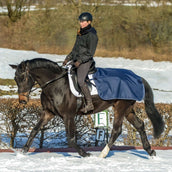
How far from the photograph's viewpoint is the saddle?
6.86m

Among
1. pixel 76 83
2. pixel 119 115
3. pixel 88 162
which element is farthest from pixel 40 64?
pixel 88 162

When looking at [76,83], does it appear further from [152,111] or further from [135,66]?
[135,66]

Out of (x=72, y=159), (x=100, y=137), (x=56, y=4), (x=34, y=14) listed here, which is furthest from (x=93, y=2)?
(x=72, y=159)

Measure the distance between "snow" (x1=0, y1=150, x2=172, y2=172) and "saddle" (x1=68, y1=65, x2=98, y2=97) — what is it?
1.11 meters

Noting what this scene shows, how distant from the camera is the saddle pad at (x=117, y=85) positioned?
717cm

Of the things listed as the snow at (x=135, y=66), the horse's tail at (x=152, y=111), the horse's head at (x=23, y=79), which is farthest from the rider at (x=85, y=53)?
the snow at (x=135, y=66)

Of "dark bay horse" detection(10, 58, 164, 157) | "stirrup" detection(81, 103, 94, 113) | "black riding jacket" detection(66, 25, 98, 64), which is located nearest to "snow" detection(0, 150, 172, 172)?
"dark bay horse" detection(10, 58, 164, 157)

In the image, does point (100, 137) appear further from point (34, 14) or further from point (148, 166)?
point (34, 14)

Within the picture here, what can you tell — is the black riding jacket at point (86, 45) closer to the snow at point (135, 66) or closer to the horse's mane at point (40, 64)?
the horse's mane at point (40, 64)

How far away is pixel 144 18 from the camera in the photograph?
32.7 metres

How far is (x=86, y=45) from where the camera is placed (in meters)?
6.99

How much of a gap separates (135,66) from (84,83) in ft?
64.2

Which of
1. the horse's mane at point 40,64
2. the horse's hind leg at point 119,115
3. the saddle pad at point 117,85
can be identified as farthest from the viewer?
the horse's hind leg at point 119,115

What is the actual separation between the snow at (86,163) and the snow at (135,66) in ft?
39.5
